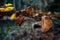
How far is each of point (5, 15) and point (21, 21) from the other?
16cm

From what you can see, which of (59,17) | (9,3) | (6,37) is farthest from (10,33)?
(59,17)

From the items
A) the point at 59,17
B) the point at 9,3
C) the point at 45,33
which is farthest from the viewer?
the point at 9,3

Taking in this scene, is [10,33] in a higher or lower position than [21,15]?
lower

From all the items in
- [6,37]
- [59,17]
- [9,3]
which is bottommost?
[6,37]

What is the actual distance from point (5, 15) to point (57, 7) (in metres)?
0.45

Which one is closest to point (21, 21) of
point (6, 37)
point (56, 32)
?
point (6, 37)

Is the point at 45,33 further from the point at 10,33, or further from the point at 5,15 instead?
the point at 5,15

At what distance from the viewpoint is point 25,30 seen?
4.42 feet

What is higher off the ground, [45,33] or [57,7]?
[57,7]

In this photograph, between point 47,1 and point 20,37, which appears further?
point 47,1

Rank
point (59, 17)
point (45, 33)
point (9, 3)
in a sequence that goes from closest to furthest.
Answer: point (45, 33), point (59, 17), point (9, 3)

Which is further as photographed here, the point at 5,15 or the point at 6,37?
the point at 5,15

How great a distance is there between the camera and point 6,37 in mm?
1335

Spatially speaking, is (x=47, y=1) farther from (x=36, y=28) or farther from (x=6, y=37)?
(x=6, y=37)
